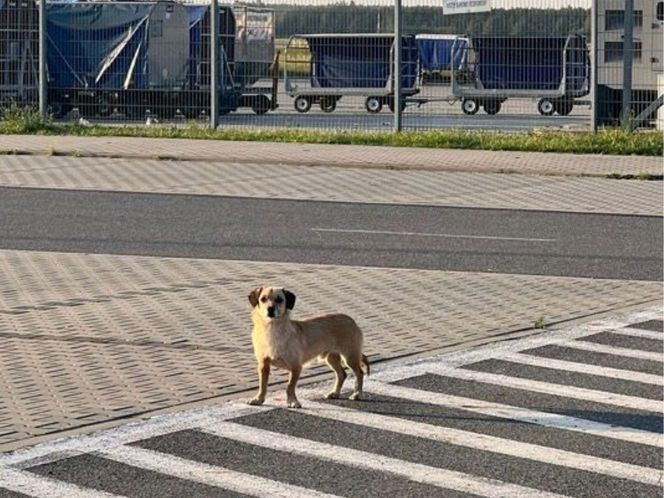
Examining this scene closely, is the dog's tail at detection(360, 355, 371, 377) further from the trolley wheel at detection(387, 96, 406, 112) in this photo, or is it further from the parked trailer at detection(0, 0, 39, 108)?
the parked trailer at detection(0, 0, 39, 108)

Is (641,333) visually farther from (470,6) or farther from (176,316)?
(470,6)

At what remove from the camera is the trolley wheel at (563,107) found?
3042cm

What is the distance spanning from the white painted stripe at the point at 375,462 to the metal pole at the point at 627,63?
63.8 ft

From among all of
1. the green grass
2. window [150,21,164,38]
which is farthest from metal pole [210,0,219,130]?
window [150,21,164,38]

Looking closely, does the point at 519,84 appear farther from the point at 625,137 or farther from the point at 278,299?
the point at 278,299

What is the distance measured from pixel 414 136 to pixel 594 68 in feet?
10.2

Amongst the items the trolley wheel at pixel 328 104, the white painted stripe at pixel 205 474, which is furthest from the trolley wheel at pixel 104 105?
the white painted stripe at pixel 205 474

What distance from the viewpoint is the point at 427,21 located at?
3002cm

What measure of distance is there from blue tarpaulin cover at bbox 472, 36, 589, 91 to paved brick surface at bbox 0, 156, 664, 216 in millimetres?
5808

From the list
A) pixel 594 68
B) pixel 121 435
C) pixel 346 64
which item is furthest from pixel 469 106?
pixel 121 435

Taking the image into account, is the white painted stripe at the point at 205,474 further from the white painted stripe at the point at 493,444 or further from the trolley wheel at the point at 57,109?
the trolley wheel at the point at 57,109

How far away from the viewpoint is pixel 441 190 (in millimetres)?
21875

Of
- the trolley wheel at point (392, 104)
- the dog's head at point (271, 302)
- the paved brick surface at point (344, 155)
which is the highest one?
the trolley wheel at point (392, 104)

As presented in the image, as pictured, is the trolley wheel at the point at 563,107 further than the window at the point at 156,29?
No
